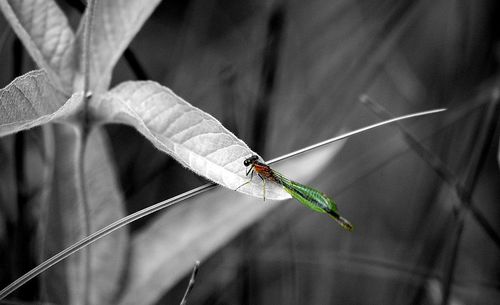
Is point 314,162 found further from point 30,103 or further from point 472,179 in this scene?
point 30,103

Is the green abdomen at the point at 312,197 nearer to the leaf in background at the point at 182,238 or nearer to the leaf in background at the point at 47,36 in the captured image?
the leaf in background at the point at 182,238

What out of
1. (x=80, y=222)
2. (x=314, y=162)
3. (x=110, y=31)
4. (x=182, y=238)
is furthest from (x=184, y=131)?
(x=314, y=162)

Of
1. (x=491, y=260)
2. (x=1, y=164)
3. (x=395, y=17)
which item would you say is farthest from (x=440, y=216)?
(x=1, y=164)

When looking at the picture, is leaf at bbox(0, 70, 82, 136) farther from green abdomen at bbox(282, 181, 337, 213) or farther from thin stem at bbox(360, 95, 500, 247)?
thin stem at bbox(360, 95, 500, 247)

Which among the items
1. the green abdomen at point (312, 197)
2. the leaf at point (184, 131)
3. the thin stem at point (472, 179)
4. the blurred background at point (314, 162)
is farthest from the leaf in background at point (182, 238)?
the thin stem at point (472, 179)

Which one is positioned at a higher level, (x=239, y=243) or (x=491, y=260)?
(x=491, y=260)

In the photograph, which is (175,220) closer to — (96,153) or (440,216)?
(96,153)
